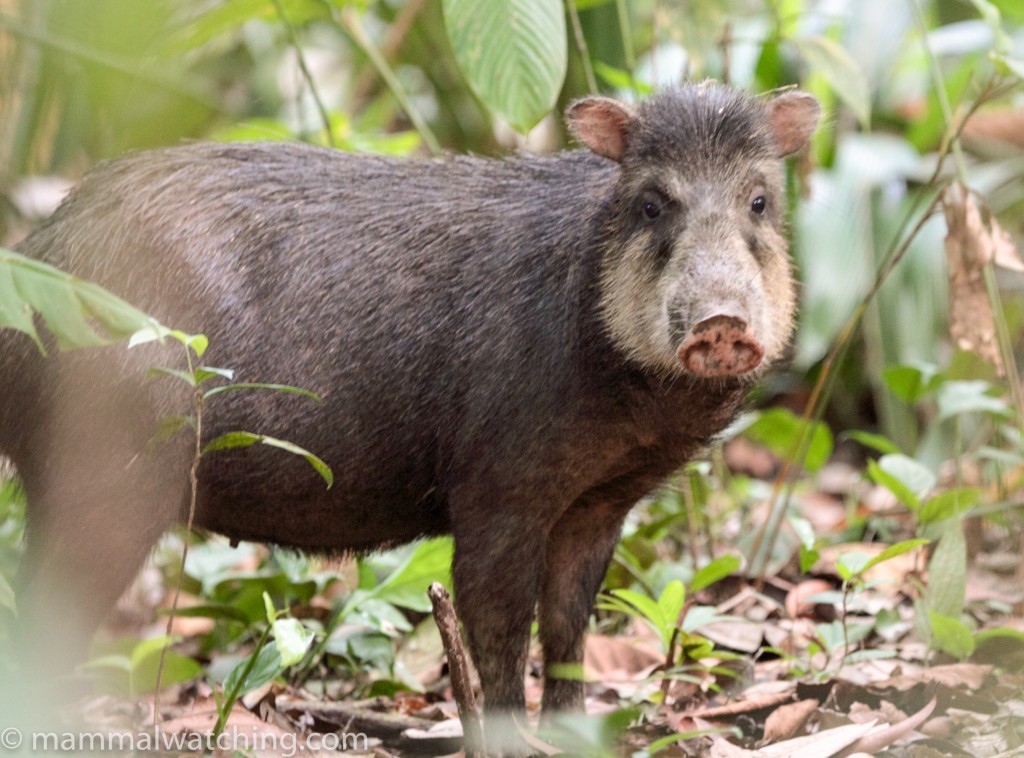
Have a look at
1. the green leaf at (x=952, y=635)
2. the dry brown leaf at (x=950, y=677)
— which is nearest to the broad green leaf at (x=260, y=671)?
the dry brown leaf at (x=950, y=677)

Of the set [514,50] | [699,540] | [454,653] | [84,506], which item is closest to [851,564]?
[454,653]

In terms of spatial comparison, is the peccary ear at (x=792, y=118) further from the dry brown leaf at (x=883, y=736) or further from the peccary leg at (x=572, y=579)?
the dry brown leaf at (x=883, y=736)

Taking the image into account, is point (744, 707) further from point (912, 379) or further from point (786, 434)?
point (786, 434)

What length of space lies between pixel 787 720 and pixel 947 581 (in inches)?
32.3

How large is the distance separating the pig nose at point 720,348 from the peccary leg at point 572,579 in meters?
0.98

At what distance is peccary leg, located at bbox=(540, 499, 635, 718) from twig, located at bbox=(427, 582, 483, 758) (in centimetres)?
76

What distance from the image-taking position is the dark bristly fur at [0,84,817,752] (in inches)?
148

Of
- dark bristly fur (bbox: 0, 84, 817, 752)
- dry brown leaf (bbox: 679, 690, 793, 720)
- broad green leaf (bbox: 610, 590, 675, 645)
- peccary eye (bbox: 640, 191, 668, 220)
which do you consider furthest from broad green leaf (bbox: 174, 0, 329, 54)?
dry brown leaf (bbox: 679, 690, 793, 720)

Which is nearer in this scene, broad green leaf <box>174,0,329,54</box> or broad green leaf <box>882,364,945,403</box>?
broad green leaf <box>174,0,329,54</box>

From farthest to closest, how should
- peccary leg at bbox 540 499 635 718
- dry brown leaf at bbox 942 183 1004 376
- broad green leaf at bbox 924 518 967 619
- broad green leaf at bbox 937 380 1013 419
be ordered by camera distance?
1. broad green leaf at bbox 937 380 1013 419
2. dry brown leaf at bbox 942 183 1004 376
3. peccary leg at bbox 540 499 635 718
4. broad green leaf at bbox 924 518 967 619

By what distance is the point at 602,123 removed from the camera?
3.86m

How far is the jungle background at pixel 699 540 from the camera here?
3387mm

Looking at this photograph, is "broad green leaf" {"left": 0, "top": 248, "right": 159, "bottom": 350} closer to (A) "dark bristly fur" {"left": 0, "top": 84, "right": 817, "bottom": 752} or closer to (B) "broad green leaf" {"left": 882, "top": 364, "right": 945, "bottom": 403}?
(A) "dark bristly fur" {"left": 0, "top": 84, "right": 817, "bottom": 752}

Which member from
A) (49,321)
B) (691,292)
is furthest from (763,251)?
(49,321)
